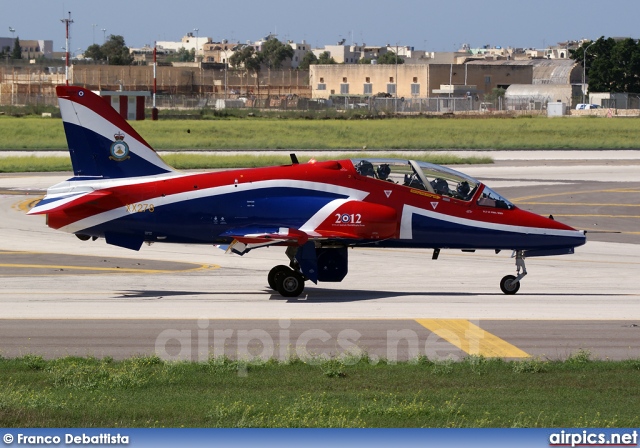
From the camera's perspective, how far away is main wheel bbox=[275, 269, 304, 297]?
20906 mm

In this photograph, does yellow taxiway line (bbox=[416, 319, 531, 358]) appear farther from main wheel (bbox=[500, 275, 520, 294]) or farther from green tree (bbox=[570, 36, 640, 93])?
green tree (bbox=[570, 36, 640, 93])

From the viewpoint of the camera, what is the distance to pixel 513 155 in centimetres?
6700

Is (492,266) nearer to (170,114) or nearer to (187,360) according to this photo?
(187,360)

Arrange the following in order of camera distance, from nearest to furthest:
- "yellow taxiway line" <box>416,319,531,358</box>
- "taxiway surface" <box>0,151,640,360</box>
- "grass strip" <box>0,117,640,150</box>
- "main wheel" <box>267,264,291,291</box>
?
"yellow taxiway line" <box>416,319,531,358</box>
"taxiway surface" <box>0,151,640,360</box>
"main wheel" <box>267,264,291,291</box>
"grass strip" <box>0,117,640,150</box>

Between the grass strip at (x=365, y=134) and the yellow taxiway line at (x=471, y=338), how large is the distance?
54.3m

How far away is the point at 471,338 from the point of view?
16578 mm

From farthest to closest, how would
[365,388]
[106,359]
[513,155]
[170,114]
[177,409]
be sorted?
[170,114] → [513,155] → [106,359] → [365,388] → [177,409]

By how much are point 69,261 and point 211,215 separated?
6.77 meters

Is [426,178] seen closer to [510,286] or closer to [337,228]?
[337,228]

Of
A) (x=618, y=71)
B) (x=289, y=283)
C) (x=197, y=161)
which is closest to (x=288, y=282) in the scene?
(x=289, y=283)

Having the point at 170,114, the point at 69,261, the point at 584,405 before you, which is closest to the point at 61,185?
the point at 69,261

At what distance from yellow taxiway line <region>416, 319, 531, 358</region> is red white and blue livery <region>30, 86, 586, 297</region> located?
361 cm

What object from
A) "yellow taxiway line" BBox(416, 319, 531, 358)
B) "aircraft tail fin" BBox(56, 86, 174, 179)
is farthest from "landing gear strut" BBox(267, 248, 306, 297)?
"aircraft tail fin" BBox(56, 86, 174, 179)

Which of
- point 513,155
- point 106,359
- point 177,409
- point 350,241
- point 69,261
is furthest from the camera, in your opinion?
point 513,155
